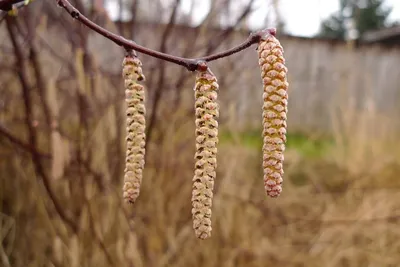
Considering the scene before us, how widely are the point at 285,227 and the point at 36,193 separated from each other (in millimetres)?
856

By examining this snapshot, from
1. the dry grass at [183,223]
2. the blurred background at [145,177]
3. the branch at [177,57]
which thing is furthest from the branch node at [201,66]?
the dry grass at [183,223]

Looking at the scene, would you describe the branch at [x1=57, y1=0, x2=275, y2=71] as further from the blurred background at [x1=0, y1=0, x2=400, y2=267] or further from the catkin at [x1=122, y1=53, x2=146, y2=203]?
the blurred background at [x1=0, y1=0, x2=400, y2=267]

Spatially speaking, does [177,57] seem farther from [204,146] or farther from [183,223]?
[183,223]

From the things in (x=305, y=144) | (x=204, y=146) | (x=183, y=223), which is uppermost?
(x=305, y=144)

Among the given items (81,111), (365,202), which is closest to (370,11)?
(365,202)

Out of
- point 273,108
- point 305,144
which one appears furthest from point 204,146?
point 305,144

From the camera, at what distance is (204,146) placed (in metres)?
0.41

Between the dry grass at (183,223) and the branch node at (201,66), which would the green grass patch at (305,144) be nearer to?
the dry grass at (183,223)

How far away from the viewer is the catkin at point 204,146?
387mm

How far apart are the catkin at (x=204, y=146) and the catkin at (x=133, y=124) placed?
6 centimetres

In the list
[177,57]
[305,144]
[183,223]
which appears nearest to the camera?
[177,57]

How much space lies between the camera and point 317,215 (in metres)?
2.10

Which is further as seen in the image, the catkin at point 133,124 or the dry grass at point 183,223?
the dry grass at point 183,223

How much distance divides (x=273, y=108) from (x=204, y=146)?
57mm
